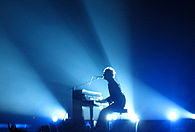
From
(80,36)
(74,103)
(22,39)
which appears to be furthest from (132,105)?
(22,39)

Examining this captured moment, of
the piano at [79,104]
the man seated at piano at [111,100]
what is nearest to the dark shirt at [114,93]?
the man seated at piano at [111,100]

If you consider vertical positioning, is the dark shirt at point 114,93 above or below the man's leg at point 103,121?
above

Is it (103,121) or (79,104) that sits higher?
(79,104)

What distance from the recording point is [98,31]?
27.2 ft

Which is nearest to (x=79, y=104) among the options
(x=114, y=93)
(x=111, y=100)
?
(x=111, y=100)

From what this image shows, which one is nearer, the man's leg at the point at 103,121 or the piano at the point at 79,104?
the man's leg at the point at 103,121

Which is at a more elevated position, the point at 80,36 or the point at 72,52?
the point at 80,36

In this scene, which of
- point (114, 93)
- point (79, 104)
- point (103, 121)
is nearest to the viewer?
point (103, 121)

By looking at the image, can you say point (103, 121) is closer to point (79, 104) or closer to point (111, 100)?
point (111, 100)

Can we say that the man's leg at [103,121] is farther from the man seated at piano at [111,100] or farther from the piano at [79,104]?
the piano at [79,104]

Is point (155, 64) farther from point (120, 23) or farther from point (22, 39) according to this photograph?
point (22, 39)

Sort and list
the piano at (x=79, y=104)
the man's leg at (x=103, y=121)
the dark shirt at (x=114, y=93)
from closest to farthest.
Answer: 1. the man's leg at (x=103, y=121)
2. the dark shirt at (x=114, y=93)
3. the piano at (x=79, y=104)

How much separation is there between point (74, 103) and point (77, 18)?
391 centimetres

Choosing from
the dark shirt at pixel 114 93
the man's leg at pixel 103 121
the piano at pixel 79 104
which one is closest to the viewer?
the man's leg at pixel 103 121
